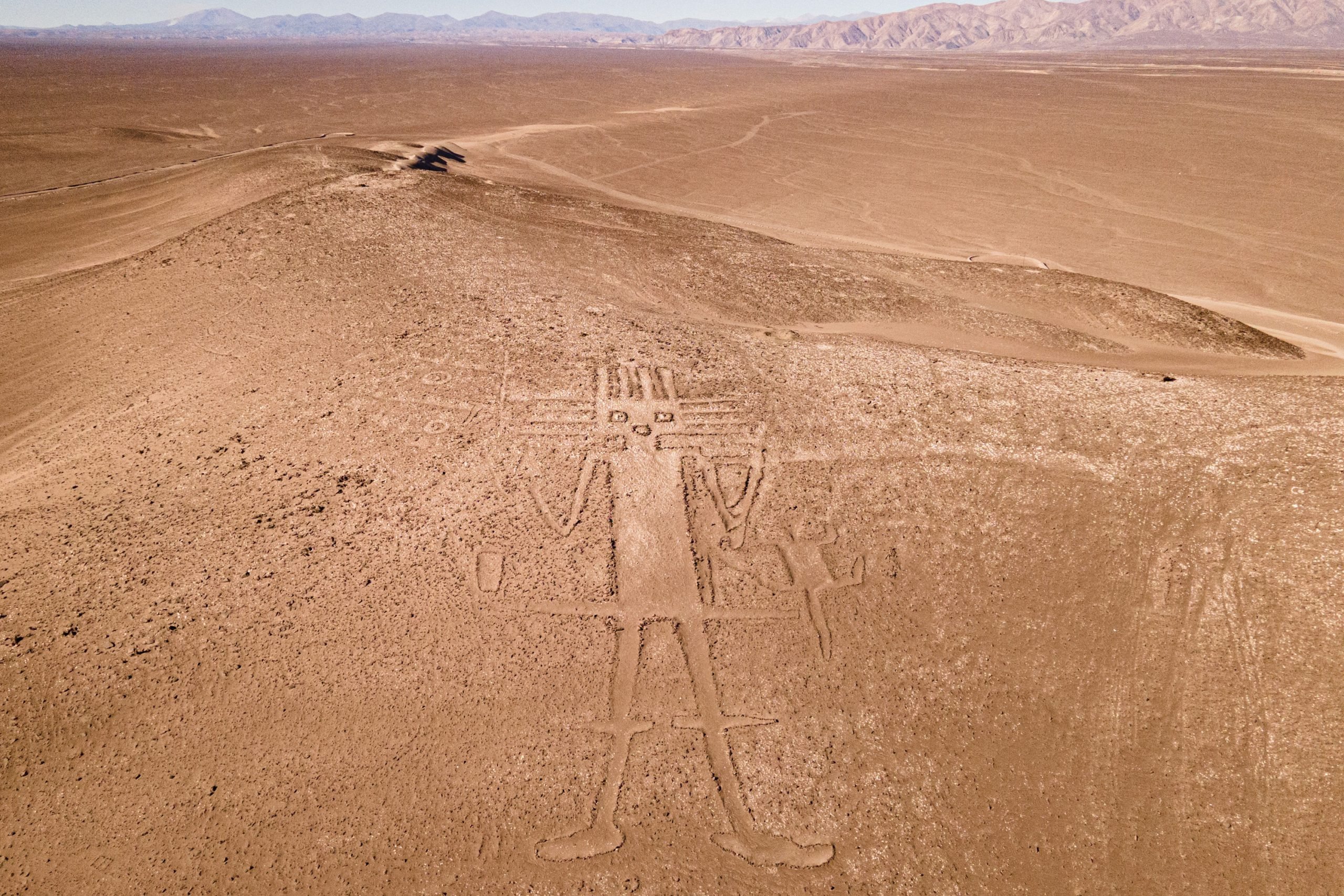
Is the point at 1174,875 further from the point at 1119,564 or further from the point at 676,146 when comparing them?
the point at 676,146

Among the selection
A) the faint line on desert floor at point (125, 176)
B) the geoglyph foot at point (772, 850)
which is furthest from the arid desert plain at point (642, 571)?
the faint line on desert floor at point (125, 176)

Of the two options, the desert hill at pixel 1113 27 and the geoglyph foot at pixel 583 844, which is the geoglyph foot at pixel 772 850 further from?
the desert hill at pixel 1113 27

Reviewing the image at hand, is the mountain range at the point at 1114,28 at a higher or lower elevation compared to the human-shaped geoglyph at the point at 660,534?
higher

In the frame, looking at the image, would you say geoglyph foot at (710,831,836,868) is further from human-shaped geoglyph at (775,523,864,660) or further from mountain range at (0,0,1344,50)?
mountain range at (0,0,1344,50)

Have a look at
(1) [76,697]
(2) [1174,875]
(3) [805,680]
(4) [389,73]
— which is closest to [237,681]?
(1) [76,697]

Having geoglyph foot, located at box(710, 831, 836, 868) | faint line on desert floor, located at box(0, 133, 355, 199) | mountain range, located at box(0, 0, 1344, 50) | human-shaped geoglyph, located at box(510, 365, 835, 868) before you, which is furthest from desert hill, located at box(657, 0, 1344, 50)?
geoglyph foot, located at box(710, 831, 836, 868)

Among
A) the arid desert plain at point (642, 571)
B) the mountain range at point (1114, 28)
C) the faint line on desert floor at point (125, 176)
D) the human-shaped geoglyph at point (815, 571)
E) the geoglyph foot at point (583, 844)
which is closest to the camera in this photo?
the geoglyph foot at point (583, 844)
